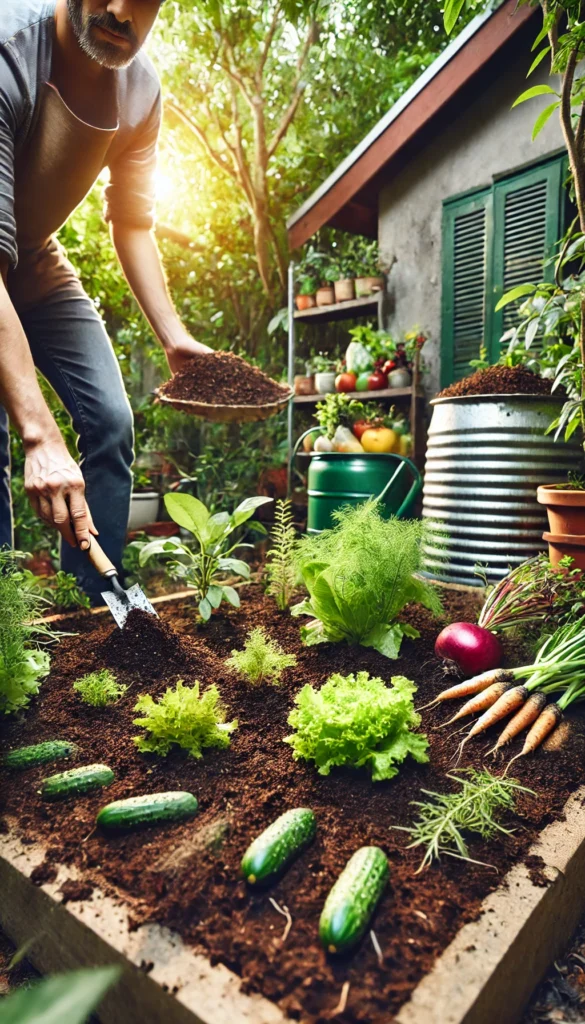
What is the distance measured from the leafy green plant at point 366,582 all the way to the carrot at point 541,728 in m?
0.54

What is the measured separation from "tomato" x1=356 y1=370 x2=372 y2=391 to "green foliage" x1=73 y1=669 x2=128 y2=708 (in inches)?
173

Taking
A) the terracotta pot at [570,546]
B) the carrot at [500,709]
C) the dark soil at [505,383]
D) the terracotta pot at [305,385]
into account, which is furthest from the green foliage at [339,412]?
the carrot at [500,709]

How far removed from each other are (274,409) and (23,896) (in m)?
2.16

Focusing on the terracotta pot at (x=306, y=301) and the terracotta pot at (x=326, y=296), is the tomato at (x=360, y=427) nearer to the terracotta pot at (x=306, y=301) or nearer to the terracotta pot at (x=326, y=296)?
the terracotta pot at (x=326, y=296)

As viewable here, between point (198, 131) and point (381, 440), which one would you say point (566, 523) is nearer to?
point (381, 440)

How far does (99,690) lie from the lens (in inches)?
69.7

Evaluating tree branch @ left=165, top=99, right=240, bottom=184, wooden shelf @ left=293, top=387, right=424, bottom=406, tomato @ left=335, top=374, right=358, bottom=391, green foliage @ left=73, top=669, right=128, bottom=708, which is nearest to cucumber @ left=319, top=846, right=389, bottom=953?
green foliage @ left=73, top=669, right=128, bottom=708

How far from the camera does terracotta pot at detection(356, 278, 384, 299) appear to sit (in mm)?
5922

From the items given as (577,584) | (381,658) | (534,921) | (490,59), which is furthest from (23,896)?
(490,59)

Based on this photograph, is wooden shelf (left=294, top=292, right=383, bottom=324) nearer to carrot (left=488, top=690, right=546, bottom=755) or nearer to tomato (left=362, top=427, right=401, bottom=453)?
tomato (left=362, top=427, right=401, bottom=453)

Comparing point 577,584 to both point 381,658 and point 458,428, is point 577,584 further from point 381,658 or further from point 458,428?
point 458,428

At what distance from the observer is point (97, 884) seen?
112 cm

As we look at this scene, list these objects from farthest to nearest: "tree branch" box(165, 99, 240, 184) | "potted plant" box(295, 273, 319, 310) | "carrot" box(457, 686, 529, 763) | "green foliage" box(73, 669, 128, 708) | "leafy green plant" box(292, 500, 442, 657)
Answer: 1. "tree branch" box(165, 99, 240, 184)
2. "potted plant" box(295, 273, 319, 310)
3. "leafy green plant" box(292, 500, 442, 657)
4. "green foliage" box(73, 669, 128, 708)
5. "carrot" box(457, 686, 529, 763)

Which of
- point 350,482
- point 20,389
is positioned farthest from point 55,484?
point 350,482
